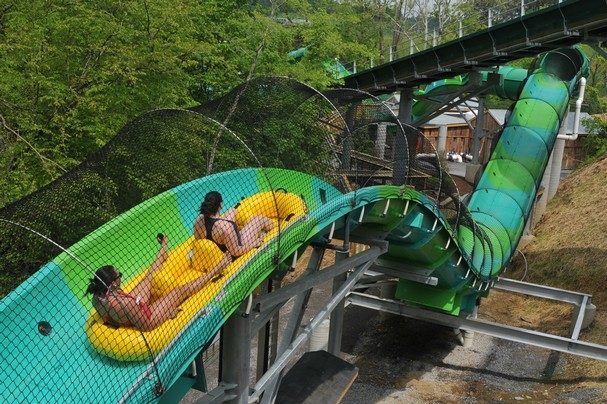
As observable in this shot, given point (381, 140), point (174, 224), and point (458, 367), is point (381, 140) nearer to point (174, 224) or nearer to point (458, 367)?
point (174, 224)

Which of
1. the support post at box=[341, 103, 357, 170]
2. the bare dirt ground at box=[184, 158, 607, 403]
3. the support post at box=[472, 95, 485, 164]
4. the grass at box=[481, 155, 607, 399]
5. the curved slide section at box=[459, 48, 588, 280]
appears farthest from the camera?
the support post at box=[472, 95, 485, 164]

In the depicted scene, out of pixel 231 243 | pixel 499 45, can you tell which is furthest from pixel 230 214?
pixel 499 45

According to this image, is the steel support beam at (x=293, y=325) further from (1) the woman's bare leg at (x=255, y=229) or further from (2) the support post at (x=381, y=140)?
(2) the support post at (x=381, y=140)

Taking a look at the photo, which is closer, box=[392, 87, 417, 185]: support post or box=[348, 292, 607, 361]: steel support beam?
box=[392, 87, 417, 185]: support post

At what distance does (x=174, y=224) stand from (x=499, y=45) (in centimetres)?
961

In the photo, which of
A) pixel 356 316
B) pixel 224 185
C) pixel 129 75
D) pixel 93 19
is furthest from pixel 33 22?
pixel 356 316

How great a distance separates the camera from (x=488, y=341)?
1098cm

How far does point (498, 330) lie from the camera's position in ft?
30.5

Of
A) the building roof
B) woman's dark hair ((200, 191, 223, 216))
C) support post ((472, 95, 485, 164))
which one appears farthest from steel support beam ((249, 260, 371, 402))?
the building roof

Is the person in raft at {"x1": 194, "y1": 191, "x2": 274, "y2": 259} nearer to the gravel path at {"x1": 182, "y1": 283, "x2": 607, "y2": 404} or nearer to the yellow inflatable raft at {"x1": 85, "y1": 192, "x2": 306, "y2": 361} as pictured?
the yellow inflatable raft at {"x1": 85, "y1": 192, "x2": 306, "y2": 361}

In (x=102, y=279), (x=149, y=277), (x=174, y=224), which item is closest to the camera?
(x=102, y=279)

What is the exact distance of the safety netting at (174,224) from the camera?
12.3 feet

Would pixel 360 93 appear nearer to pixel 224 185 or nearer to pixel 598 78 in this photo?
pixel 224 185

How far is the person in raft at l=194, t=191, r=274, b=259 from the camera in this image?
4473 mm
